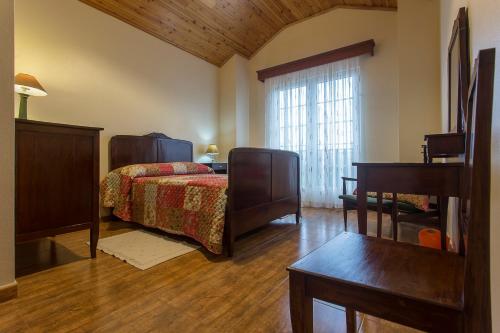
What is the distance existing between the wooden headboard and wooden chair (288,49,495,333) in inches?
128

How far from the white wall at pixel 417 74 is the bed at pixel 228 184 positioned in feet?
5.13

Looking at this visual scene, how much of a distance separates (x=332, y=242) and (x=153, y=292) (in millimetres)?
1139

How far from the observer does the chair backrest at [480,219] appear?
540 millimetres

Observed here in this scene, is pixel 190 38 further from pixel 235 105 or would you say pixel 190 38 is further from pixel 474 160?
pixel 474 160

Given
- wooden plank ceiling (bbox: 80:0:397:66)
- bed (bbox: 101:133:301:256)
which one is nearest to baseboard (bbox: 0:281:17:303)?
bed (bbox: 101:133:301:256)

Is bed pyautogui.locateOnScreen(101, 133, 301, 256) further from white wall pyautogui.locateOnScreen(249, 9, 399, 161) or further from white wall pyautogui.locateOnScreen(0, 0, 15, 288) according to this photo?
white wall pyautogui.locateOnScreen(249, 9, 399, 161)

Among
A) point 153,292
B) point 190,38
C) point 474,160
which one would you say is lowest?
point 153,292

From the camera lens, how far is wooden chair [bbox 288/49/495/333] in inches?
21.5

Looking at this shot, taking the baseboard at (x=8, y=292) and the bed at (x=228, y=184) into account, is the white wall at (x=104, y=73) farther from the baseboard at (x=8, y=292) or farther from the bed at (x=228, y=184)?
the baseboard at (x=8, y=292)

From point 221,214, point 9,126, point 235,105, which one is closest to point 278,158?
point 221,214

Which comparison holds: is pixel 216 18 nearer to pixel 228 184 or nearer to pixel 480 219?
pixel 228 184

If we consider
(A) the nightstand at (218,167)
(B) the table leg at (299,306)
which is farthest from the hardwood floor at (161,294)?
(A) the nightstand at (218,167)

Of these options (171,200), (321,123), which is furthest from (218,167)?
(171,200)

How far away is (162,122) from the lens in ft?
13.6
